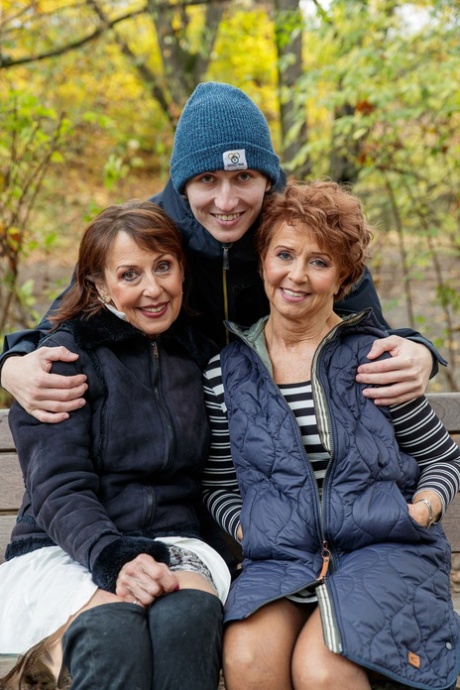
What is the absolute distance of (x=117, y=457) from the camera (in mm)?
2562

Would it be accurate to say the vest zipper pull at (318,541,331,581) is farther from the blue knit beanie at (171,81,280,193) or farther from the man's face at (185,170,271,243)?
the blue knit beanie at (171,81,280,193)

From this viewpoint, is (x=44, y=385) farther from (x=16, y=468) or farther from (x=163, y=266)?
(x=16, y=468)

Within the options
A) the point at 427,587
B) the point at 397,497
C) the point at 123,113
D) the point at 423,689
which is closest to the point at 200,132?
the point at 397,497

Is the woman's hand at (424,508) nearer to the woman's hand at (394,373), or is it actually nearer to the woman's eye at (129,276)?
the woman's hand at (394,373)

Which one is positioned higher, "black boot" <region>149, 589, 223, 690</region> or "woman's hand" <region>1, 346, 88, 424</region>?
"woman's hand" <region>1, 346, 88, 424</region>

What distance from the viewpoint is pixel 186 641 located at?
2.17m

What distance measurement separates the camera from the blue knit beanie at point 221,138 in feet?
9.00

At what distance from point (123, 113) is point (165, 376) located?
908cm

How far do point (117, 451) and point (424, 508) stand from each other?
0.96 meters

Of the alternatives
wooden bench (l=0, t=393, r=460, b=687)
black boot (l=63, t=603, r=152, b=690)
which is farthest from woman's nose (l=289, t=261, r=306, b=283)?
black boot (l=63, t=603, r=152, b=690)

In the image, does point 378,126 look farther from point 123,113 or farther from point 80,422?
point 123,113

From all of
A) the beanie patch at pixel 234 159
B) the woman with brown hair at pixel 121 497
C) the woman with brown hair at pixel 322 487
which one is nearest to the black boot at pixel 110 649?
the woman with brown hair at pixel 121 497

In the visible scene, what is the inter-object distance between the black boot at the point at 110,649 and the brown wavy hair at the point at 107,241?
3.27 ft

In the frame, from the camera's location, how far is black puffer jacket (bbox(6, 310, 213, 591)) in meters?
2.39
